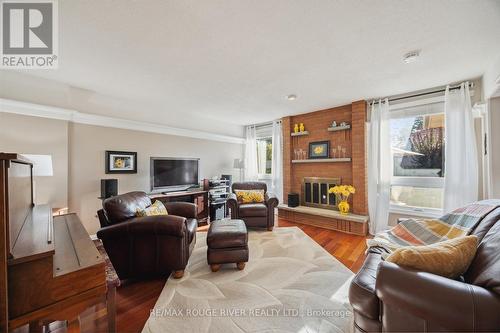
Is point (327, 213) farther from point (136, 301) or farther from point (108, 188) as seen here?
point (108, 188)

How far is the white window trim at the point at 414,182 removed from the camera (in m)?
3.12

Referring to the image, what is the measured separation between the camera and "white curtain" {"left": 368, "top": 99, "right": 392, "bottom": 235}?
3.44 m

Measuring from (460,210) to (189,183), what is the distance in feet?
13.5

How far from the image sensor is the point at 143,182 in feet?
12.3

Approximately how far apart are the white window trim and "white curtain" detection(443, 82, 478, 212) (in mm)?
212

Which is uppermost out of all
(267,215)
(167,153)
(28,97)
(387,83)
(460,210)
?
(387,83)

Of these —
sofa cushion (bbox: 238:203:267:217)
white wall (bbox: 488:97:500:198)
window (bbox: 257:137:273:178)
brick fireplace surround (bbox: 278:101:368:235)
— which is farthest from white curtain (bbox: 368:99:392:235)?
window (bbox: 257:137:273:178)

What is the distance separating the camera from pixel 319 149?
14.3 feet

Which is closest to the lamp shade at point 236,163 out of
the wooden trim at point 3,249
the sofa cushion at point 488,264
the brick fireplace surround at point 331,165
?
the brick fireplace surround at point 331,165

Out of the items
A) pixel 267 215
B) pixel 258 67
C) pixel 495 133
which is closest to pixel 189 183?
pixel 267 215

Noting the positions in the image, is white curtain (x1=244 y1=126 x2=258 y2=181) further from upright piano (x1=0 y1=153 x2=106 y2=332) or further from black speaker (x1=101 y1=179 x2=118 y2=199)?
upright piano (x1=0 y1=153 x2=106 y2=332)

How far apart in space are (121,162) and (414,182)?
5096 millimetres

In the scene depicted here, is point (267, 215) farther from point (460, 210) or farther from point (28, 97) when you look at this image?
point (28, 97)

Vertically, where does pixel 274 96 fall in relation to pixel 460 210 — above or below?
above
